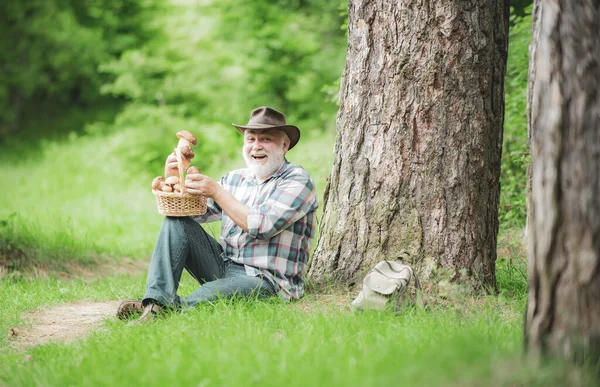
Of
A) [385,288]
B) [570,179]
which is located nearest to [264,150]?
[385,288]

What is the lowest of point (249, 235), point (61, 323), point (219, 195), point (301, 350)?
point (61, 323)

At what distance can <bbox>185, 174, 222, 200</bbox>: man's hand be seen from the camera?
13.9ft

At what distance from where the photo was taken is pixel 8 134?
2155cm

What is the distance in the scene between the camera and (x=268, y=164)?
15.1 feet

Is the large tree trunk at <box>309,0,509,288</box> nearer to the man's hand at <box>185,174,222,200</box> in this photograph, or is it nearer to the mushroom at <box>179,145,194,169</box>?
the man's hand at <box>185,174,222,200</box>

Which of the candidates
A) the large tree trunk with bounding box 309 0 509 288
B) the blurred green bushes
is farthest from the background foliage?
the large tree trunk with bounding box 309 0 509 288

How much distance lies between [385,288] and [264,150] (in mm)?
1290

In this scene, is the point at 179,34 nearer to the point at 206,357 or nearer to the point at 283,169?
the point at 283,169

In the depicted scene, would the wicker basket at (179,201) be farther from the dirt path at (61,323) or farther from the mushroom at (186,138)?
the dirt path at (61,323)

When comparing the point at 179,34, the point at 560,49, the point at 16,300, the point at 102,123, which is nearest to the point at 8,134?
the point at 102,123

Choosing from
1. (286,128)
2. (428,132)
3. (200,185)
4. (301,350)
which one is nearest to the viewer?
(301,350)

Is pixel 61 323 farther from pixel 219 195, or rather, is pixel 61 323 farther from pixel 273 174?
pixel 273 174

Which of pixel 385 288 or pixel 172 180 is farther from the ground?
pixel 172 180

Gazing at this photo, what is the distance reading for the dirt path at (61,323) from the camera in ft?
14.3
